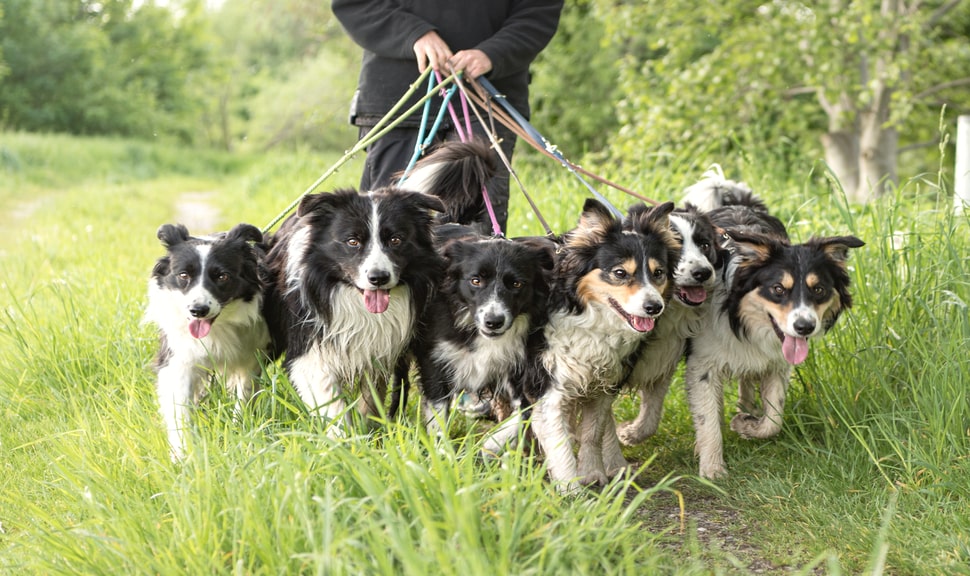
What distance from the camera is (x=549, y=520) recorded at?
3.06 meters

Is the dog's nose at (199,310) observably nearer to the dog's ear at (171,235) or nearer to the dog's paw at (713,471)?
the dog's ear at (171,235)

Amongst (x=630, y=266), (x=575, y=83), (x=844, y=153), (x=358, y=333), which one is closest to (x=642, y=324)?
(x=630, y=266)

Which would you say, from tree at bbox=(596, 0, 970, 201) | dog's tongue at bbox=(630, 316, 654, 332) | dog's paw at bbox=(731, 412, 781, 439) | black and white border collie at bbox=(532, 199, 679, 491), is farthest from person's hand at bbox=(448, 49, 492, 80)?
tree at bbox=(596, 0, 970, 201)

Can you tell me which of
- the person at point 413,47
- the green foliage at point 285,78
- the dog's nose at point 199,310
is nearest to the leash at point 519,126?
the person at point 413,47

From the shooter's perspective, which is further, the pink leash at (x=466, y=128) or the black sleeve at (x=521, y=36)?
the black sleeve at (x=521, y=36)

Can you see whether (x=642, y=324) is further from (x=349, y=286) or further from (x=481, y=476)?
(x=349, y=286)

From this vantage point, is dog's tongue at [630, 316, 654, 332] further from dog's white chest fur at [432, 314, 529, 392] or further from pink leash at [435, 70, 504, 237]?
pink leash at [435, 70, 504, 237]

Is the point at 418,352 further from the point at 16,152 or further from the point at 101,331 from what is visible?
the point at 16,152

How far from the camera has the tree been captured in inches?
397

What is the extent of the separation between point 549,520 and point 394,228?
4.94ft

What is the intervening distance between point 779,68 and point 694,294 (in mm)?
7843

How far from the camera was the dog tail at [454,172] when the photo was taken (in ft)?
15.3

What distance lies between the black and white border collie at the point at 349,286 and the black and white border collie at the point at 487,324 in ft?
0.41

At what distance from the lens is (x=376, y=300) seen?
3.93 metres
